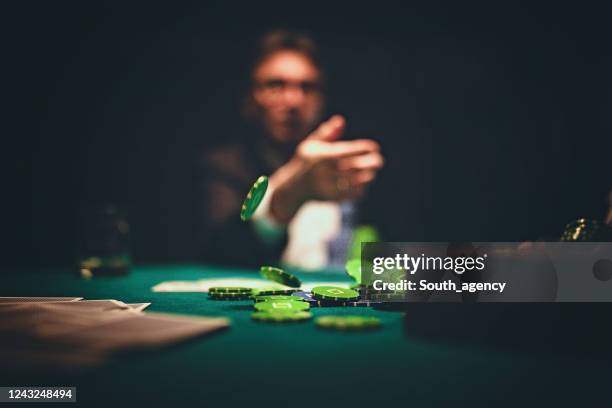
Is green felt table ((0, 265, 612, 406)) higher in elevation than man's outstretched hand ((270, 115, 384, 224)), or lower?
lower

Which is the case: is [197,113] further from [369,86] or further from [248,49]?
[369,86]

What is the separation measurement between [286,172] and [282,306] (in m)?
1.86

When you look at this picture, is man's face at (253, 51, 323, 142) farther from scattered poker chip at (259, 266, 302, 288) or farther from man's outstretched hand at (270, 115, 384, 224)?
scattered poker chip at (259, 266, 302, 288)

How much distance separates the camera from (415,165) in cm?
461

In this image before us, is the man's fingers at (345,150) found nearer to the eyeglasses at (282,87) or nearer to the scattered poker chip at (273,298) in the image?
the eyeglasses at (282,87)

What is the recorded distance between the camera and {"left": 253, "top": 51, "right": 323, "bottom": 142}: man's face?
3510mm

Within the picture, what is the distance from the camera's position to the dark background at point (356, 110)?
3658 millimetres

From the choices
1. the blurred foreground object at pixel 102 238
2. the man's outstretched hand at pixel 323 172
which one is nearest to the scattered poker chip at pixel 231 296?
the blurred foreground object at pixel 102 238

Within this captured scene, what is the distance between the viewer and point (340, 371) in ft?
2.36

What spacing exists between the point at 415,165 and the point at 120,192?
2.66m

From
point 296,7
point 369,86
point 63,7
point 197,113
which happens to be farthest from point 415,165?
point 63,7

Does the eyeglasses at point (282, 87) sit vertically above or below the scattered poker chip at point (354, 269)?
above

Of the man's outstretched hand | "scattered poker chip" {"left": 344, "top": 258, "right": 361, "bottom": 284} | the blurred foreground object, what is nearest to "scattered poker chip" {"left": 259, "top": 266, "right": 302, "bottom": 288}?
"scattered poker chip" {"left": 344, "top": 258, "right": 361, "bottom": 284}

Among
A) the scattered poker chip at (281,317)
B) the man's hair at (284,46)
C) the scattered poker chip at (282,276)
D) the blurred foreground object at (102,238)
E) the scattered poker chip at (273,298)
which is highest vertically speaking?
the man's hair at (284,46)
